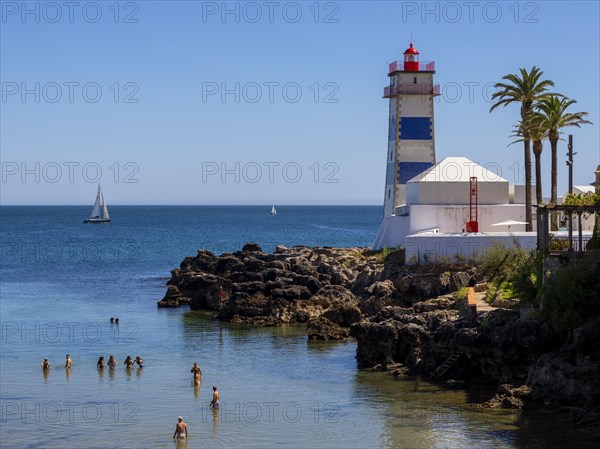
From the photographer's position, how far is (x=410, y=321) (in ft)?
134

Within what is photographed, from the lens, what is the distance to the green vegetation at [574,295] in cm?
3347

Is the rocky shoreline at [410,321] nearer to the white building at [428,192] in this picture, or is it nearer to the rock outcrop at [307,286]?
the rock outcrop at [307,286]

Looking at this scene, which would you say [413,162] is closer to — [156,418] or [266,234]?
[156,418]

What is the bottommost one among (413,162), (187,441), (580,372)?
(187,441)

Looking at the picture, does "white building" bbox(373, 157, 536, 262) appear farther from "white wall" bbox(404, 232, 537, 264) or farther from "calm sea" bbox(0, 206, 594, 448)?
"calm sea" bbox(0, 206, 594, 448)

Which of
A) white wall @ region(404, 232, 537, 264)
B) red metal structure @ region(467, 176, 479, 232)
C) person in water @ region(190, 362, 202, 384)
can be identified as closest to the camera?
person in water @ region(190, 362, 202, 384)

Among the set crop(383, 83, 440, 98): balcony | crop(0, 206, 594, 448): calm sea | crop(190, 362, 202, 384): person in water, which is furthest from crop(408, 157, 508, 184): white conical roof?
crop(190, 362, 202, 384): person in water

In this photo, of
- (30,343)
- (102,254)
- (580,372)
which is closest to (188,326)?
(30,343)

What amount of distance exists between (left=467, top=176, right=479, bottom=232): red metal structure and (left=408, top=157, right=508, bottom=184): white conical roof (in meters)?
0.72

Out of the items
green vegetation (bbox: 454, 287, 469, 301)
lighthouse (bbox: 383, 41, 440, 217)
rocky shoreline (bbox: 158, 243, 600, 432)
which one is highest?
lighthouse (bbox: 383, 41, 440, 217)

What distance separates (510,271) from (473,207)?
16.5 m

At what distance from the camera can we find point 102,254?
409ft

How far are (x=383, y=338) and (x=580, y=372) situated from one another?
10.6 meters

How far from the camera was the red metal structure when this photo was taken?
193 feet
